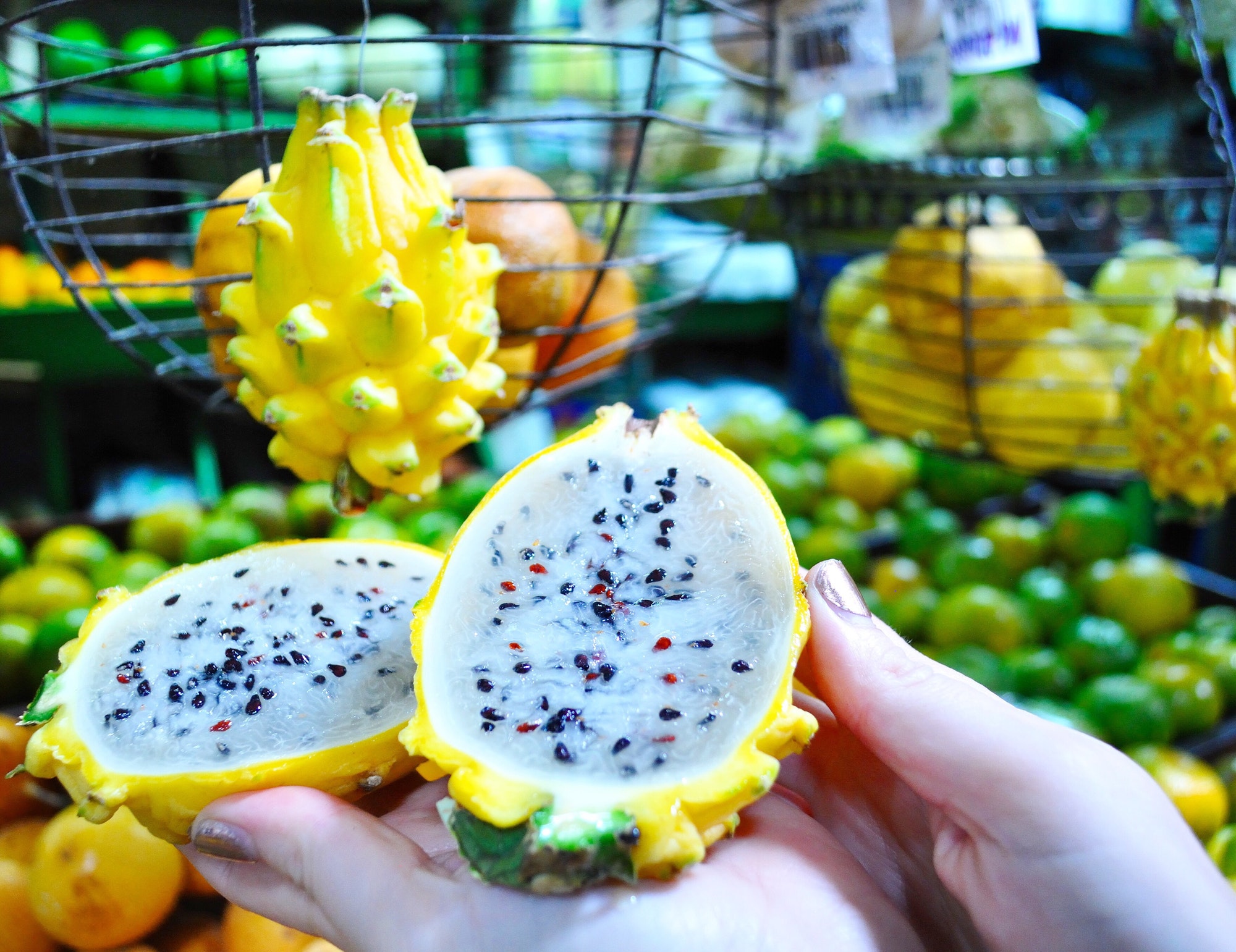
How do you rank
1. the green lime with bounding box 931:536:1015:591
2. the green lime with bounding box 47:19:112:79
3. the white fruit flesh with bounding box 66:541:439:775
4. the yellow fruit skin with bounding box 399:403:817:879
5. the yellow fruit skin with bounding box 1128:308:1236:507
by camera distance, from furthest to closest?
the green lime with bounding box 47:19:112:79, the green lime with bounding box 931:536:1015:591, the yellow fruit skin with bounding box 1128:308:1236:507, the white fruit flesh with bounding box 66:541:439:775, the yellow fruit skin with bounding box 399:403:817:879

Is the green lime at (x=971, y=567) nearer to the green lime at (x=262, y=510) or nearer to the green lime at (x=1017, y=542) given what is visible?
the green lime at (x=1017, y=542)

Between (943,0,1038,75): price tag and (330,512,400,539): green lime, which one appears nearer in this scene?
(943,0,1038,75): price tag

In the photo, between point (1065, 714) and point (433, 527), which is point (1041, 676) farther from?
point (433, 527)

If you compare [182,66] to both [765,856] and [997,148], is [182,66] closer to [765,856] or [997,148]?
[997,148]

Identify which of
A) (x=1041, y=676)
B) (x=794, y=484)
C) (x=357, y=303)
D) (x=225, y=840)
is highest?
(x=357, y=303)

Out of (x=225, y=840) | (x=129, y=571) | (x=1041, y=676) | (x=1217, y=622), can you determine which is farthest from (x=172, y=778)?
(x=1217, y=622)

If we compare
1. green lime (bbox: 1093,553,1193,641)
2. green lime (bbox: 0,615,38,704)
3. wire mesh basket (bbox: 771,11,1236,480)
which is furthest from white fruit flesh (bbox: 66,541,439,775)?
green lime (bbox: 1093,553,1193,641)

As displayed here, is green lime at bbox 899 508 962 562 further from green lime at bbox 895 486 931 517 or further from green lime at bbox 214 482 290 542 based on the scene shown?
green lime at bbox 214 482 290 542
